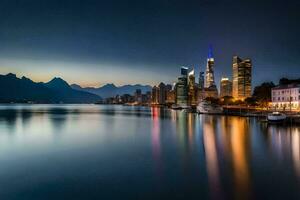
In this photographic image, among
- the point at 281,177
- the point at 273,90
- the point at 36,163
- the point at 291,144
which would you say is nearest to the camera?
the point at 281,177

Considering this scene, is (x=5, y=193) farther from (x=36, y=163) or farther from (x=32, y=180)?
(x=36, y=163)

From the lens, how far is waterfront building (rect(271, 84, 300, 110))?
79106 millimetres

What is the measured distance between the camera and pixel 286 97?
84.1 m

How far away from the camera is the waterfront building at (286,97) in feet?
260

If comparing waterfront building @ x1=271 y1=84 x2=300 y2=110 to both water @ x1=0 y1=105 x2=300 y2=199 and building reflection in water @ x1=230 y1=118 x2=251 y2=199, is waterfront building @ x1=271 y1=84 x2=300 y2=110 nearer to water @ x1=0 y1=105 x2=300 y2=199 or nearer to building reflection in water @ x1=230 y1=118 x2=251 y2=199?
building reflection in water @ x1=230 y1=118 x2=251 y2=199

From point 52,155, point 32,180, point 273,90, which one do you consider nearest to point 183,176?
point 32,180

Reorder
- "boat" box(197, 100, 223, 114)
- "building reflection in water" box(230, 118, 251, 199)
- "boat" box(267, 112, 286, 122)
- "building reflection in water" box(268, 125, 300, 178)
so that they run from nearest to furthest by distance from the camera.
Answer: "building reflection in water" box(230, 118, 251, 199)
"building reflection in water" box(268, 125, 300, 178)
"boat" box(267, 112, 286, 122)
"boat" box(197, 100, 223, 114)

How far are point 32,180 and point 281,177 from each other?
15.1m

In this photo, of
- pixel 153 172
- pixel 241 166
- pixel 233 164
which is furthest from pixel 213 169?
pixel 153 172

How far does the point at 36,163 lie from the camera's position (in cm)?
2322

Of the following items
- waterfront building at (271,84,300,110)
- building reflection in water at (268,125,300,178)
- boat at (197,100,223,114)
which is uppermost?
waterfront building at (271,84,300,110)

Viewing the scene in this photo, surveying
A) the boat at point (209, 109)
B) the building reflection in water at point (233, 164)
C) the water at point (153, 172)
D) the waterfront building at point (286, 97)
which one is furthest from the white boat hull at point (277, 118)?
the boat at point (209, 109)

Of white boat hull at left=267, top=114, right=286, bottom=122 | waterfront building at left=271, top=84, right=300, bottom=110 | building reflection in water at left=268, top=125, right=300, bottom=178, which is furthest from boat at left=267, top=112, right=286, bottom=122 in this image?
waterfront building at left=271, top=84, right=300, bottom=110

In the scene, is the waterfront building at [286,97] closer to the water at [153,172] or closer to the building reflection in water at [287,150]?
the building reflection in water at [287,150]
